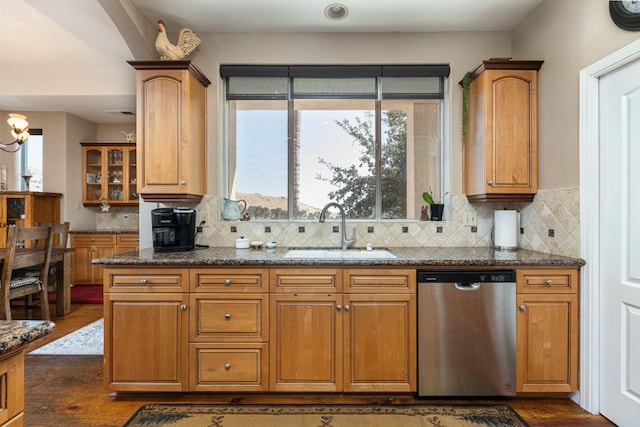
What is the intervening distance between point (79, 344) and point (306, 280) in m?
2.49

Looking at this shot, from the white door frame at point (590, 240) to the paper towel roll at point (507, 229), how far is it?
1.74 feet

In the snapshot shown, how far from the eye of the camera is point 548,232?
2.51 meters

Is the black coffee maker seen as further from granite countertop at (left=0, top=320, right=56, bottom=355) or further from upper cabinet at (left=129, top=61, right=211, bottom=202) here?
granite countertop at (left=0, top=320, right=56, bottom=355)

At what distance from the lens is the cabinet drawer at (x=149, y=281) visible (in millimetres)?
2256

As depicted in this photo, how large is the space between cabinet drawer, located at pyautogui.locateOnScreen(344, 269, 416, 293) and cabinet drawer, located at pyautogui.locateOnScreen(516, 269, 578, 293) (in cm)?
69

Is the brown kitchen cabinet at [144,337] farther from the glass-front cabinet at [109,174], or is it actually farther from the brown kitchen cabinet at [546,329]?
the glass-front cabinet at [109,174]

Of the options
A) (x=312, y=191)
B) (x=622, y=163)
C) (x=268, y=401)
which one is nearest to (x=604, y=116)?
(x=622, y=163)

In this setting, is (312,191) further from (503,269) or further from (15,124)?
(15,124)

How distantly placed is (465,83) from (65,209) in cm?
586

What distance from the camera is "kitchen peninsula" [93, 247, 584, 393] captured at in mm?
2234

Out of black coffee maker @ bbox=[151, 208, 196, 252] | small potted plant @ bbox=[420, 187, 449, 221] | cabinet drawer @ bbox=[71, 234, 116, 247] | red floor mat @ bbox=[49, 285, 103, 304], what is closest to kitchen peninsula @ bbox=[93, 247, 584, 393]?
black coffee maker @ bbox=[151, 208, 196, 252]

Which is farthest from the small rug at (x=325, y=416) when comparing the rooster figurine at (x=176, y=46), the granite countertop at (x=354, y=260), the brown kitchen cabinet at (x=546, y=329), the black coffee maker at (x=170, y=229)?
the rooster figurine at (x=176, y=46)

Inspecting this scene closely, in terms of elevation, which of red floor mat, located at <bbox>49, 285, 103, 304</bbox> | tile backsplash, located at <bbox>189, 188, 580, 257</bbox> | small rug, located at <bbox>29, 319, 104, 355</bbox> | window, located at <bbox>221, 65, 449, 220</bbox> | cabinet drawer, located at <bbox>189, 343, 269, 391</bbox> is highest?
window, located at <bbox>221, 65, 449, 220</bbox>

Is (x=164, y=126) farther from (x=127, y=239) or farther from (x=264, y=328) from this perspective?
(x=127, y=239)
